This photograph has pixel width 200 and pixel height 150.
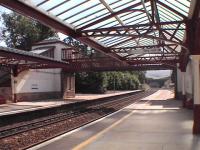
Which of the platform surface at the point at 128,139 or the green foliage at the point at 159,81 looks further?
the green foliage at the point at 159,81

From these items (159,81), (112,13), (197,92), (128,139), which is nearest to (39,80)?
(112,13)

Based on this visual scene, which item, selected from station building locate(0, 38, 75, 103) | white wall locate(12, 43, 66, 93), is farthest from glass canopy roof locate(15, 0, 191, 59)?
white wall locate(12, 43, 66, 93)

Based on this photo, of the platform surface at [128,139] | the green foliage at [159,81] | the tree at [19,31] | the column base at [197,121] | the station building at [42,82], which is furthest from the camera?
the green foliage at [159,81]

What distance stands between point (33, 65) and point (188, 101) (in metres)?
18.1

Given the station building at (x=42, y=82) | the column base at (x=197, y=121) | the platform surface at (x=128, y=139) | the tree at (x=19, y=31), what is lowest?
the platform surface at (x=128, y=139)

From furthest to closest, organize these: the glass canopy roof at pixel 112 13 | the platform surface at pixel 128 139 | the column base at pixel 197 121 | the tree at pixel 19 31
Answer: the tree at pixel 19 31 < the glass canopy roof at pixel 112 13 < the column base at pixel 197 121 < the platform surface at pixel 128 139

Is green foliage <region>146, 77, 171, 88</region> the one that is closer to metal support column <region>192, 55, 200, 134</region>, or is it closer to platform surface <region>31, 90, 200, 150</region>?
platform surface <region>31, 90, 200, 150</region>

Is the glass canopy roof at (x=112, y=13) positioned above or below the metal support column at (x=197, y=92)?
above

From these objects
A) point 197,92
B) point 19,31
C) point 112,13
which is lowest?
point 197,92

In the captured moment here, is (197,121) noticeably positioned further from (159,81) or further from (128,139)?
(159,81)

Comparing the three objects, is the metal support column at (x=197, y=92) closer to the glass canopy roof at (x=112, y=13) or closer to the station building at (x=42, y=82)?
the glass canopy roof at (x=112, y=13)

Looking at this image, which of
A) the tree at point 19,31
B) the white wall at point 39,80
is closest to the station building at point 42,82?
the white wall at point 39,80

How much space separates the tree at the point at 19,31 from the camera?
73000 mm

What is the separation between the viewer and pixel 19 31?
73.5m
